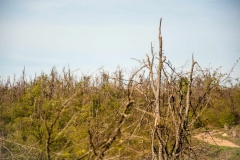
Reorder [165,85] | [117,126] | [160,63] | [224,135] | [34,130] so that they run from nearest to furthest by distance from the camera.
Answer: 1. [117,126]
2. [160,63]
3. [165,85]
4. [34,130]
5. [224,135]

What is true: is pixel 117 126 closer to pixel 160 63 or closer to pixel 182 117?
pixel 160 63

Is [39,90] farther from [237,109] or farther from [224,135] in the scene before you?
[237,109]

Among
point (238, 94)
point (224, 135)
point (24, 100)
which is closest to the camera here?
point (24, 100)

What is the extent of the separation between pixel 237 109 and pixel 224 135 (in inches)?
178

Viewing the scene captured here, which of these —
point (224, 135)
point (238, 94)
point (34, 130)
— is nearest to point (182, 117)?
point (34, 130)

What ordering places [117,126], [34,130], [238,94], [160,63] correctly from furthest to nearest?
[238,94]
[34,130]
[160,63]
[117,126]

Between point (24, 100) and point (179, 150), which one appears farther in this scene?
point (24, 100)

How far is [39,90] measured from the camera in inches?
741

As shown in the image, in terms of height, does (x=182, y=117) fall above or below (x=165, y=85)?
below

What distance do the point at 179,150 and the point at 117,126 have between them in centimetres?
180

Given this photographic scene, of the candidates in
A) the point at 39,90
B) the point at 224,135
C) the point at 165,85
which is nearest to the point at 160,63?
the point at 165,85

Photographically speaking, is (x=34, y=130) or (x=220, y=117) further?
(x=220, y=117)

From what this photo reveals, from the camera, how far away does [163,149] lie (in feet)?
10.9

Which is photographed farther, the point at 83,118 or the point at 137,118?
the point at 83,118
